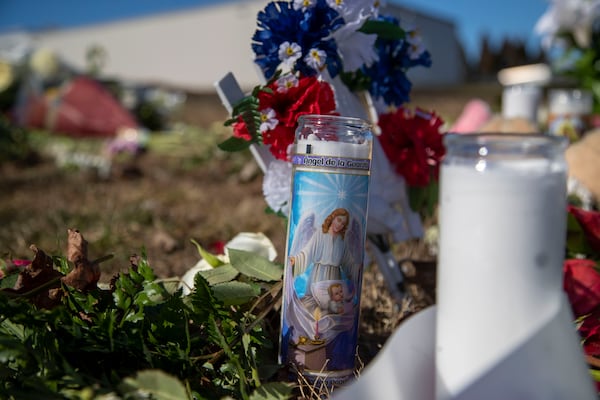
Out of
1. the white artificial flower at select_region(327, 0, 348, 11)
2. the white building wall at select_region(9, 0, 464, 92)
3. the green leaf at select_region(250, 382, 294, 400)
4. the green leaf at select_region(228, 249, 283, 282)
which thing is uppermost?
the white building wall at select_region(9, 0, 464, 92)

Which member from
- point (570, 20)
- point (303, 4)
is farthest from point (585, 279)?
point (570, 20)

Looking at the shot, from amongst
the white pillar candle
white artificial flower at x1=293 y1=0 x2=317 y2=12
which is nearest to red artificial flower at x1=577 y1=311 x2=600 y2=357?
the white pillar candle

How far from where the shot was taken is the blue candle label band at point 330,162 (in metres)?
0.89

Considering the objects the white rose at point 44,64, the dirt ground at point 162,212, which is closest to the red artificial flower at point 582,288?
the dirt ground at point 162,212

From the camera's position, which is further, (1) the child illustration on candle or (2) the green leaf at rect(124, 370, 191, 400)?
(1) the child illustration on candle

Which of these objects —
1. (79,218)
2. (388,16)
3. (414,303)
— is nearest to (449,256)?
(414,303)

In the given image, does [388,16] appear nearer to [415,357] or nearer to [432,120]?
[432,120]

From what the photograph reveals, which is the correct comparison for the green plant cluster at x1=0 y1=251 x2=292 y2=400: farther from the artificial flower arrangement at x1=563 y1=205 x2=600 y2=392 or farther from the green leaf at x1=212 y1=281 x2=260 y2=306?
the artificial flower arrangement at x1=563 y1=205 x2=600 y2=392

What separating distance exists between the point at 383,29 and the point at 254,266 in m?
0.59

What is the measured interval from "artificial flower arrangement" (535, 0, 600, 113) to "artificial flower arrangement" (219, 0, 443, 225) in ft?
7.83

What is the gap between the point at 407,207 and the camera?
1.41m

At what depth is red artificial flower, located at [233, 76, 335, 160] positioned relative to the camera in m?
1.07

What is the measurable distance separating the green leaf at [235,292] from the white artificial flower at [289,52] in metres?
0.43

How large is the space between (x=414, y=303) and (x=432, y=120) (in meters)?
0.46
